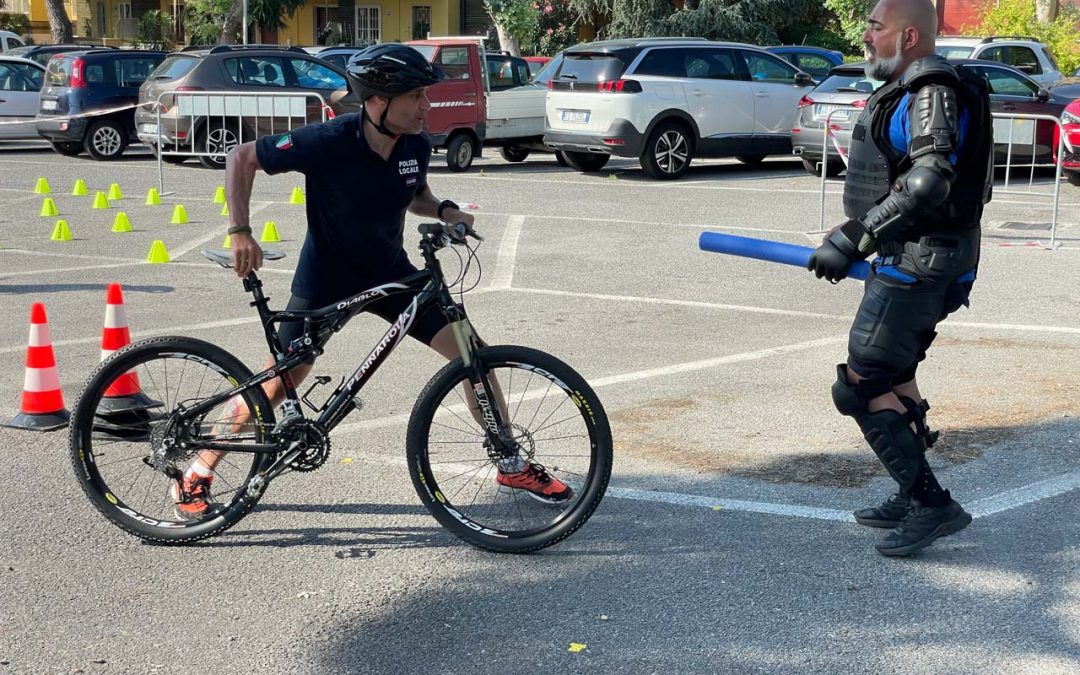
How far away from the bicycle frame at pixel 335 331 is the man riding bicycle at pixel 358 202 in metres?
0.06

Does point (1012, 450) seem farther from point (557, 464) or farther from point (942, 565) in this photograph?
point (557, 464)

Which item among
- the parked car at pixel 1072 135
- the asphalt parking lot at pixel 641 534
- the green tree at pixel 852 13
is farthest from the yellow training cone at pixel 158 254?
the green tree at pixel 852 13

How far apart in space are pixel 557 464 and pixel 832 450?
145 centimetres

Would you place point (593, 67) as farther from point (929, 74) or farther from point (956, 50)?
point (929, 74)

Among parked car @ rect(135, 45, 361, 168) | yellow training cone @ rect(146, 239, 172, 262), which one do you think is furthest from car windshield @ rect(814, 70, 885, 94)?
yellow training cone @ rect(146, 239, 172, 262)

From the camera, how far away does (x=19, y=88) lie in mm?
22484

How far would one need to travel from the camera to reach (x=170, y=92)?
17984mm

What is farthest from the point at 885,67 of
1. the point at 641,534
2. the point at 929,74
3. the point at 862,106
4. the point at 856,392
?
the point at 862,106

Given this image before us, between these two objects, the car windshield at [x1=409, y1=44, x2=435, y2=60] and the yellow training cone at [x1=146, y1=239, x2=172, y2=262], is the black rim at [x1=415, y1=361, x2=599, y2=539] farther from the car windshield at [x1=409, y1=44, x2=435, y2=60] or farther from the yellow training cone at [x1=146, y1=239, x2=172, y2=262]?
the car windshield at [x1=409, y1=44, x2=435, y2=60]

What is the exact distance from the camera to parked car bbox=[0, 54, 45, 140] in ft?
73.5

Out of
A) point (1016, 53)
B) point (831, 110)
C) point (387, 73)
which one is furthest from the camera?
point (1016, 53)

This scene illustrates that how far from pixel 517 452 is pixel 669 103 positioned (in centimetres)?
1345

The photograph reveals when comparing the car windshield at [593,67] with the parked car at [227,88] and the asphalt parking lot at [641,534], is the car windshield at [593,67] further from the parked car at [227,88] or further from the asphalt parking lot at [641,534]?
the asphalt parking lot at [641,534]

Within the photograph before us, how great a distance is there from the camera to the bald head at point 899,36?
4477 millimetres
